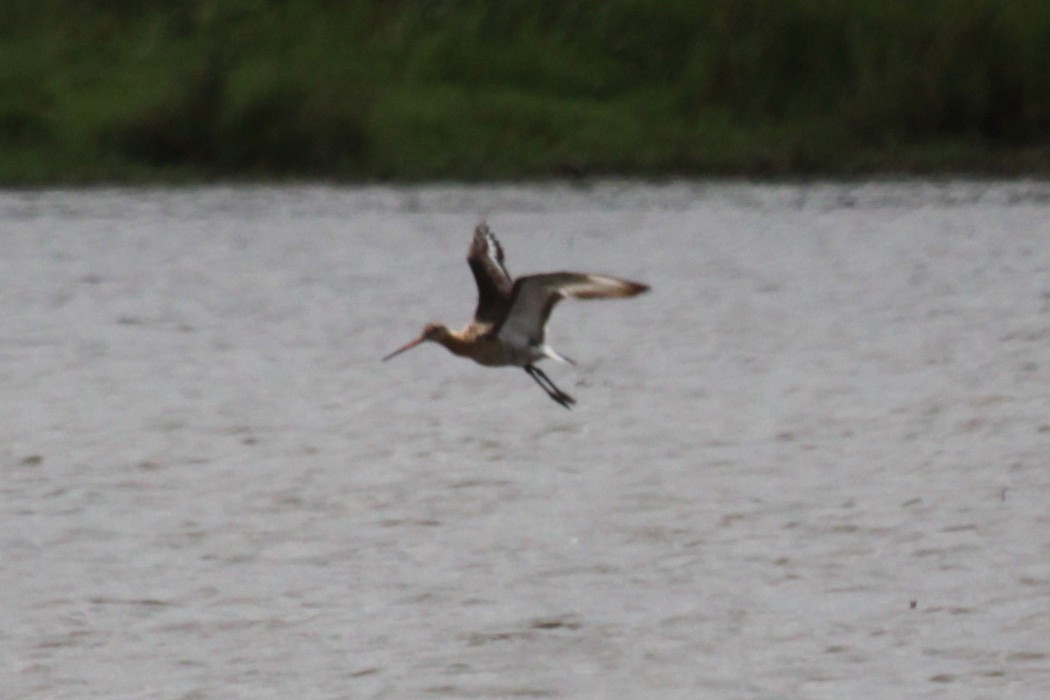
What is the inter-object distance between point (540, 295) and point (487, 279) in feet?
1.28

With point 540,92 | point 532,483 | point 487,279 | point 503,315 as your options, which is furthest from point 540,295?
point 540,92

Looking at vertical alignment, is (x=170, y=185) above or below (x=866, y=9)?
below

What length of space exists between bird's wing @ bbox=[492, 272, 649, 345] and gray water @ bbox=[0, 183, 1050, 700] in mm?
943

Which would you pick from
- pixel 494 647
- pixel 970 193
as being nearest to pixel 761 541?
pixel 494 647

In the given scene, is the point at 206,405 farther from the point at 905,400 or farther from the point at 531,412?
the point at 905,400

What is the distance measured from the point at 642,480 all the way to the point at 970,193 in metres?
17.4

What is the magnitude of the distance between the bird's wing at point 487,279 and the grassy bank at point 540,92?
20.4 metres

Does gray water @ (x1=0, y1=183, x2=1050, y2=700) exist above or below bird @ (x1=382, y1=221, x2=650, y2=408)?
below

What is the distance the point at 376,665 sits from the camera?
9.23 metres

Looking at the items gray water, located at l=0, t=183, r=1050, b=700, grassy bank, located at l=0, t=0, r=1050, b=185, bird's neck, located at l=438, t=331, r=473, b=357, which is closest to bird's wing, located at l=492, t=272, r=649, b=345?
bird's neck, located at l=438, t=331, r=473, b=357

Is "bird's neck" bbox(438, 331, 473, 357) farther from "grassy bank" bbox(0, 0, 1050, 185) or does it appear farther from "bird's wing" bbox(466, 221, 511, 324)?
"grassy bank" bbox(0, 0, 1050, 185)

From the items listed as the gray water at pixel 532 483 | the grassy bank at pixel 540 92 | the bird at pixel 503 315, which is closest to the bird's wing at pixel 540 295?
the bird at pixel 503 315

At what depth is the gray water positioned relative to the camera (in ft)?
30.6

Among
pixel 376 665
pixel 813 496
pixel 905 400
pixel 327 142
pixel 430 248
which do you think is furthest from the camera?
pixel 327 142
